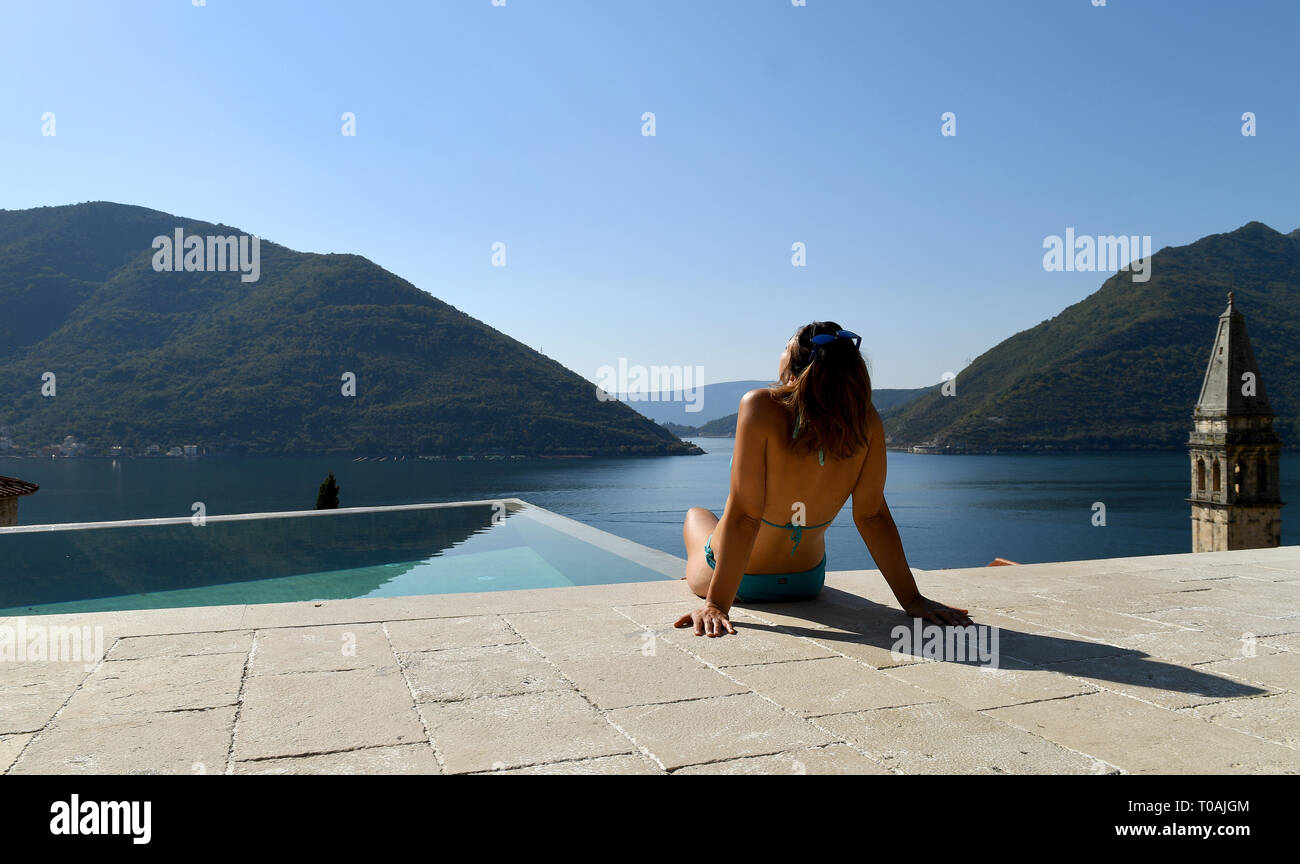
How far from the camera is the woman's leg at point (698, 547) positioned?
3.24 metres

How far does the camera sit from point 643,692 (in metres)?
2.05

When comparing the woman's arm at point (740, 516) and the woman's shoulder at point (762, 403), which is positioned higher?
the woman's shoulder at point (762, 403)

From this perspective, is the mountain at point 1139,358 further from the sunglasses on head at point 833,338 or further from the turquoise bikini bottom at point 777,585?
the sunglasses on head at point 833,338

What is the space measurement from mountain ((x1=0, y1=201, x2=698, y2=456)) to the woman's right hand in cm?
5772

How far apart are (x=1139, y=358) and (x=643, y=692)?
82887mm

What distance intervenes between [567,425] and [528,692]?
6633cm

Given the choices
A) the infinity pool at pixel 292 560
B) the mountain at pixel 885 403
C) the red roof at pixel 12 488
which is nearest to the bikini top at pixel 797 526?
the infinity pool at pixel 292 560

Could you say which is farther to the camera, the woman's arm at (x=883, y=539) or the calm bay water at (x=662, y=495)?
the calm bay water at (x=662, y=495)

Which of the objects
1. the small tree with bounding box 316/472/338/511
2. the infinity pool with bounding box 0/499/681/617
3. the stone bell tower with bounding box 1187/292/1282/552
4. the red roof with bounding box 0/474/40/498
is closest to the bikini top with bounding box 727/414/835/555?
the infinity pool with bounding box 0/499/681/617

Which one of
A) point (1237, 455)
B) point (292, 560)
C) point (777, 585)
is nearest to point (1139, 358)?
point (1237, 455)

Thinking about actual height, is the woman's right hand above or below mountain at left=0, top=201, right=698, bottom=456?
below

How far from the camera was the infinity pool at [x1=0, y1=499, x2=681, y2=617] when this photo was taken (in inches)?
205

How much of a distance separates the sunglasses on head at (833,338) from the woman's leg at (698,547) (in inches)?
34.3

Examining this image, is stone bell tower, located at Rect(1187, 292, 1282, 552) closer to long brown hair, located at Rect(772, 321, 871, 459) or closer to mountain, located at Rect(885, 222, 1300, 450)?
long brown hair, located at Rect(772, 321, 871, 459)
